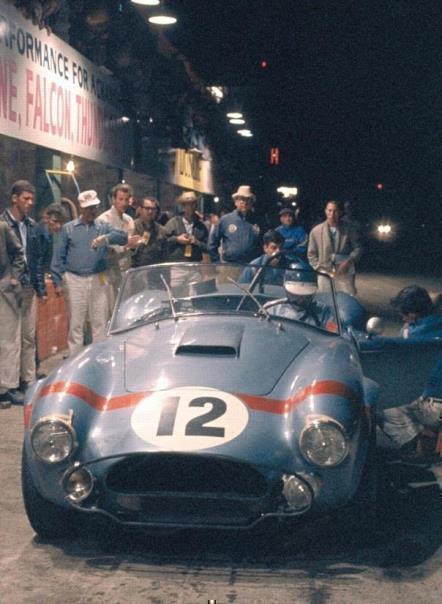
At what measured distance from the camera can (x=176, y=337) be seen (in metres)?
5.39

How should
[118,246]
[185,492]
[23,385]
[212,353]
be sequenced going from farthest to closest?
[118,246]
[23,385]
[212,353]
[185,492]

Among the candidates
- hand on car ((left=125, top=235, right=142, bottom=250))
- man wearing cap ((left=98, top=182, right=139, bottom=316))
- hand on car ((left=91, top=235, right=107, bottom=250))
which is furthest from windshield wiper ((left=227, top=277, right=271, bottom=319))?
hand on car ((left=125, top=235, right=142, bottom=250))

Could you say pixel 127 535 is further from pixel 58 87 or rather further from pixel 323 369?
pixel 58 87

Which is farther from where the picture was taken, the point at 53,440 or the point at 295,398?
the point at 295,398

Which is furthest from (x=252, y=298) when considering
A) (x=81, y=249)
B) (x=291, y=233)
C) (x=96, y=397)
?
(x=291, y=233)

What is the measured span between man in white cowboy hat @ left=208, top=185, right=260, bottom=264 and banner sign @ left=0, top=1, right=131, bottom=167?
2.04 metres

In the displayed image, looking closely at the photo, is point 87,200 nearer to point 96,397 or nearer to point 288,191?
point 96,397

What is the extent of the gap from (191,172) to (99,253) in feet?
59.1

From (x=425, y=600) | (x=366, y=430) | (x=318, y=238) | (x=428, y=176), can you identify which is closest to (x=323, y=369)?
(x=366, y=430)

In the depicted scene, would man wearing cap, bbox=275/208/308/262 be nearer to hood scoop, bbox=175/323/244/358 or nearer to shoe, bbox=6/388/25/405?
shoe, bbox=6/388/25/405

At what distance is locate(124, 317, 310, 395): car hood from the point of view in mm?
4848

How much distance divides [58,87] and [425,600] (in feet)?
28.3

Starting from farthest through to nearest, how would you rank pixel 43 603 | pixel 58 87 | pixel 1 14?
1. pixel 58 87
2. pixel 1 14
3. pixel 43 603

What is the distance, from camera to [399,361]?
20.1 feet
